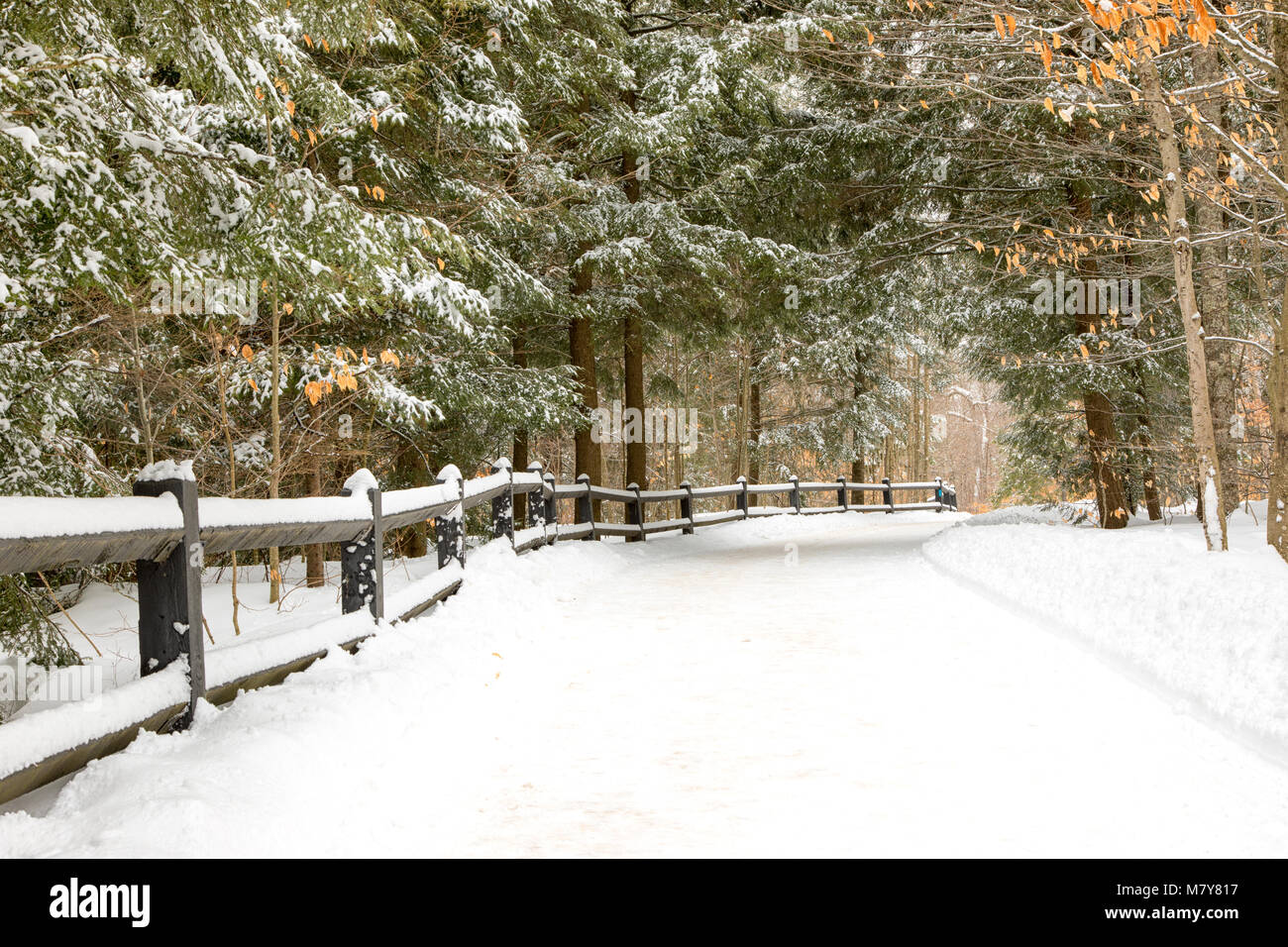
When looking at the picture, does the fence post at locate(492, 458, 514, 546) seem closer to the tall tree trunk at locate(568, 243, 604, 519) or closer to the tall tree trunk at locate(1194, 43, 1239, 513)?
the tall tree trunk at locate(568, 243, 604, 519)

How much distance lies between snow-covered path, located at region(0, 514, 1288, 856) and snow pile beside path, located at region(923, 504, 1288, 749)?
0.21 meters

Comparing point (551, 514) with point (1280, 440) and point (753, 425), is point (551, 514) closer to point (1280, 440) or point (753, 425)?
point (1280, 440)

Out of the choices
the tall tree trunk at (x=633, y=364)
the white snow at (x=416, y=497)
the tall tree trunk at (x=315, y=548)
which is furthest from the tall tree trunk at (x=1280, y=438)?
the tall tree trunk at (x=633, y=364)

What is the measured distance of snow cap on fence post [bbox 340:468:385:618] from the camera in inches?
239

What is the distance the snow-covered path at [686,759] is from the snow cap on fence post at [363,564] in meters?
0.33

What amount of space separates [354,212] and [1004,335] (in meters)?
13.1

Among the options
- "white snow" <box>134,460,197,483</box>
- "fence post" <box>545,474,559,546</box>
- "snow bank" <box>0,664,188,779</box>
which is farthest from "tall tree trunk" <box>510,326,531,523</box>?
"snow bank" <box>0,664,188,779</box>

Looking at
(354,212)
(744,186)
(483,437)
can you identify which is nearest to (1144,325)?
(744,186)

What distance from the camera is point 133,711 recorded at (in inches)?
141

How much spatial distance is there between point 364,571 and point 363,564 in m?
0.05

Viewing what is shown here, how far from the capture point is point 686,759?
455 centimetres

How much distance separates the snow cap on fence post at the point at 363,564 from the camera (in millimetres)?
6059
